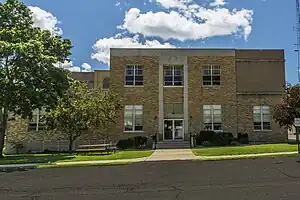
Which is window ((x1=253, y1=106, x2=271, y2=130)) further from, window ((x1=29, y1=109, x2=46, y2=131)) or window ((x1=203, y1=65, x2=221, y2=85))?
window ((x1=29, y1=109, x2=46, y2=131))

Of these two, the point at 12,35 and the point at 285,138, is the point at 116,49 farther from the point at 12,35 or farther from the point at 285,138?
the point at 285,138

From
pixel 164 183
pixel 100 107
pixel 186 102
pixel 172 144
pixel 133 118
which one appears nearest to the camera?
pixel 164 183

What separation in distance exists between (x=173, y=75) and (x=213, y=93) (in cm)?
417

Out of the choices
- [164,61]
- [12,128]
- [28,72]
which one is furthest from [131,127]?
[28,72]

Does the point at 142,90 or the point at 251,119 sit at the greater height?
the point at 142,90

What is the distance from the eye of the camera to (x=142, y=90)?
34.3 m

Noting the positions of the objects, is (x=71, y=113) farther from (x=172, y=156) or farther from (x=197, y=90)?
(x=197, y=90)

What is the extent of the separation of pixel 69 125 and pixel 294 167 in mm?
17392

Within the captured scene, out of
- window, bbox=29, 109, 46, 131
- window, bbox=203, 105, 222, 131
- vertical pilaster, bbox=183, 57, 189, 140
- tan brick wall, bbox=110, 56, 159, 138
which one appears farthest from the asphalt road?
window, bbox=29, 109, 46, 131

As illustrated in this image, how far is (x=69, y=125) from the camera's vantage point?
27.0 meters

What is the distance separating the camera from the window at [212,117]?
3394 cm

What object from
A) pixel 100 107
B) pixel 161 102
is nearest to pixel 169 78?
pixel 161 102

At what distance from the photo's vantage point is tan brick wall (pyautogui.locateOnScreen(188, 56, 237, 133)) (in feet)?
111

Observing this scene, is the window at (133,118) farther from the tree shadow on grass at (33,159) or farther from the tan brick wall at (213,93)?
the tree shadow on grass at (33,159)
